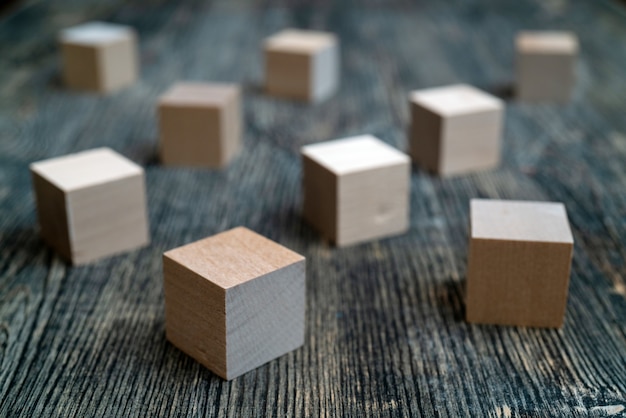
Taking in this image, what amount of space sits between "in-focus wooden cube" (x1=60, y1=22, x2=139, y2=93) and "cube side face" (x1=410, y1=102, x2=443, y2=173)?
4.49ft

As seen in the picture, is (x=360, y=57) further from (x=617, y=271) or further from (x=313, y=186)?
(x=617, y=271)

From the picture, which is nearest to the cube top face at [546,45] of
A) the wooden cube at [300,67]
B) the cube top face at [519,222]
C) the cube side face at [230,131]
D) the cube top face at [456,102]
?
the cube top face at [456,102]

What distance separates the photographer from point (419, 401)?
1.55 metres

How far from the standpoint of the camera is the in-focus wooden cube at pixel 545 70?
3.28 meters

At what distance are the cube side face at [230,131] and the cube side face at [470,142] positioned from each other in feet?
2.25

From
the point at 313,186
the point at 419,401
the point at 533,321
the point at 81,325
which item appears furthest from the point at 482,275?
the point at 81,325

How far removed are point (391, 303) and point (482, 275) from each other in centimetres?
24

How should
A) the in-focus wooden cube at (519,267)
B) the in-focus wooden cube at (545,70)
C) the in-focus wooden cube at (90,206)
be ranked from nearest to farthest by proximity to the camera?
the in-focus wooden cube at (519,267) < the in-focus wooden cube at (90,206) < the in-focus wooden cube at (545,70)

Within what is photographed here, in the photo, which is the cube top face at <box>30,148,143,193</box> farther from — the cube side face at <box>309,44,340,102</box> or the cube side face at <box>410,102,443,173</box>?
the cube side face at <box>309,44,340,102</box>

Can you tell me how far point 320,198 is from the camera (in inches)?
86.7

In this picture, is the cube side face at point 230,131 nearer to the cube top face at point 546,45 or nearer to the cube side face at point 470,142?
the cube side face at point 470,142

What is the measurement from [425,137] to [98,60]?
1.45m

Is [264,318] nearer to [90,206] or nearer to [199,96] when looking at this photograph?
[90,206]

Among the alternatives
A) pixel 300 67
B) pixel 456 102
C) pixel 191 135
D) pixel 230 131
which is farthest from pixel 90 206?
pixel 300 67
